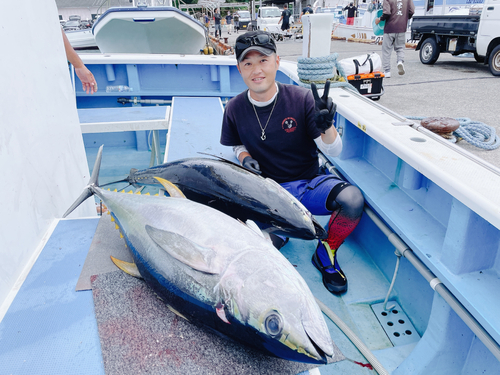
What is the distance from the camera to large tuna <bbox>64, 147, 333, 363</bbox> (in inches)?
41.1

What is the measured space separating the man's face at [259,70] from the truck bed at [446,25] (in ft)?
27.7

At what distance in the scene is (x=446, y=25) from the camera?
8719 mm

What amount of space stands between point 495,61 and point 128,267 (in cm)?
936

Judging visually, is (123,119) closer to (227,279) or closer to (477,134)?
(227,279)

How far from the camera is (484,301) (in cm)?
142

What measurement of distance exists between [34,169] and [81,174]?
0.73 metres

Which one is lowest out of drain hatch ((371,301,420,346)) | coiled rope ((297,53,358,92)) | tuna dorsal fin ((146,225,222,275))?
drain hatch ((371,301,420,346))

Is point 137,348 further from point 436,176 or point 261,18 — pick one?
point 261,18

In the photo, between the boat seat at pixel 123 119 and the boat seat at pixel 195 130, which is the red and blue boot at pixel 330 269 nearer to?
the boat seat at pixel 195 130

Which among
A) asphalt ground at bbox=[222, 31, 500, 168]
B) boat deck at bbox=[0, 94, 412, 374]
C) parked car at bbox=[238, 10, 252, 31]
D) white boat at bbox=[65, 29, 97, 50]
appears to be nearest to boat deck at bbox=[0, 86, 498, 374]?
boat deck at bbox=[0, 94, 412, 374]

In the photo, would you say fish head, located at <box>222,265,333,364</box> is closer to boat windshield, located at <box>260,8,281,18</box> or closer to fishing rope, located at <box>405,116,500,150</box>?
fishing rope, located at <box>405,116,500,150</box>

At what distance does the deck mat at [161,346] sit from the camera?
123 cm

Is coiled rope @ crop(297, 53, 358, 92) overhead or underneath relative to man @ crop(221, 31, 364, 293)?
overhead

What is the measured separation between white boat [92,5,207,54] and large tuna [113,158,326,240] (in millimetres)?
8737
